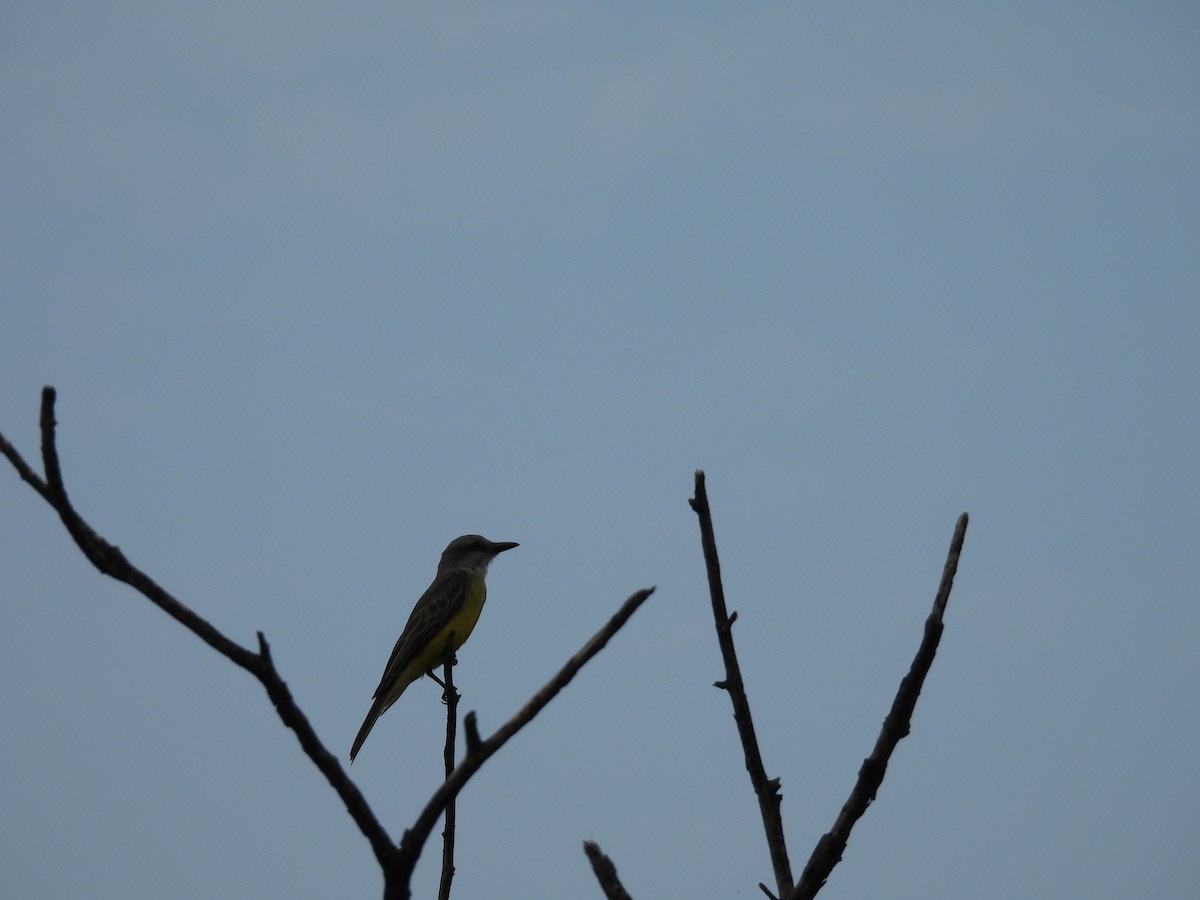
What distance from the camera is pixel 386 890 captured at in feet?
8.91

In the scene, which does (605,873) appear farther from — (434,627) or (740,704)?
(434,627)

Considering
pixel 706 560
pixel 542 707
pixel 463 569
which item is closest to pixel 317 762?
pixel 542 707

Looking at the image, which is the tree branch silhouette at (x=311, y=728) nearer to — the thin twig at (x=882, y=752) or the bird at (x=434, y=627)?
the thin twig at (x=882, y=752)

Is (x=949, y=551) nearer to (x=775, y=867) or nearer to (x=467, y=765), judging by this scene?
(x=775, y=867)

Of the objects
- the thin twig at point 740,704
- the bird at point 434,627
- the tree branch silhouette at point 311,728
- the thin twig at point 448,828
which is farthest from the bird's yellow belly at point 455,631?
the tree branch silhouette at point 311,728

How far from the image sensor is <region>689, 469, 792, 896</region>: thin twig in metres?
3.47

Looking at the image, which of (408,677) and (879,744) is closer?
(879,744)

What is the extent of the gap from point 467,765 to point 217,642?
566 millimetres

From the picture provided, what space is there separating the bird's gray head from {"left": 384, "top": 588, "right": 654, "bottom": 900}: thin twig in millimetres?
10399

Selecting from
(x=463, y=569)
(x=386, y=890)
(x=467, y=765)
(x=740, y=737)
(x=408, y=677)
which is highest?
(x=463, y=569)

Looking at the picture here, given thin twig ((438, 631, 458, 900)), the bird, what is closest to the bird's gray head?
the bird

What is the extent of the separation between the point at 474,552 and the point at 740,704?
9.81 m

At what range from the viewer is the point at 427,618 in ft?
38.2

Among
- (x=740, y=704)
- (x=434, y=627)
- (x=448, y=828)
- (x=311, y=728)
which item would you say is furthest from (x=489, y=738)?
(x=434, y=627)
